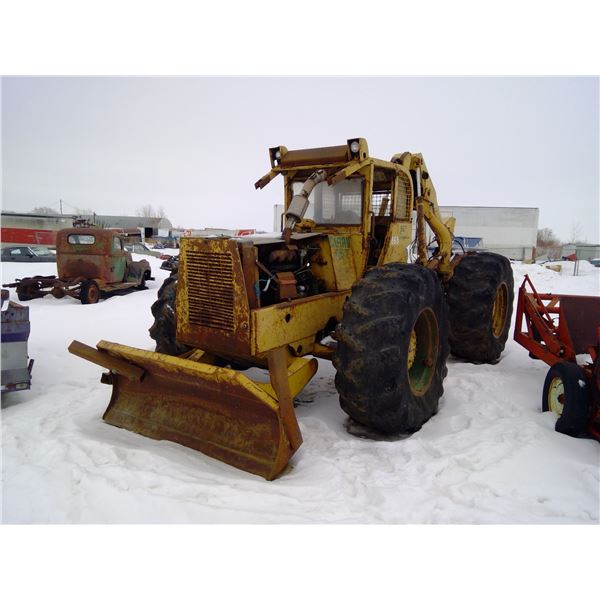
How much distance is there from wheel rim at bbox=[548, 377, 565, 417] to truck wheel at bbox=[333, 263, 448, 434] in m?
1.35

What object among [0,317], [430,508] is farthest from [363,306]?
[0,317]

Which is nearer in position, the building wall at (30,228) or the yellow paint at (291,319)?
the yellow paint at (291,319)

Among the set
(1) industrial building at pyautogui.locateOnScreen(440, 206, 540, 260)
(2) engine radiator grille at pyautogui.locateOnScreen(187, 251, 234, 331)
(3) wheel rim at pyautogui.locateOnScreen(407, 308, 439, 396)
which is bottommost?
(3) wheel rim at pyautogui.locateOnScreen(407, 308, 439, 396)

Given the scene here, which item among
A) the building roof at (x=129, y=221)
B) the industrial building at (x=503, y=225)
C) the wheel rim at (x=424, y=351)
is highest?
the building roof at (x=129, y=221)

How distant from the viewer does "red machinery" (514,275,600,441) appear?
13.0 feet

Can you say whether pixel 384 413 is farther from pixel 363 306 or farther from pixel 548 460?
pixel 548 460

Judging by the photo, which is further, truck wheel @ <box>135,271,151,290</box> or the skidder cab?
truck wheel @ <box>135,271,151,290</box>

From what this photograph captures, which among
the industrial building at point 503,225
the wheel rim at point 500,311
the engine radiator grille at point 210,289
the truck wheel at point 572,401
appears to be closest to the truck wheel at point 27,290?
the engine radiator grille at point 210,289

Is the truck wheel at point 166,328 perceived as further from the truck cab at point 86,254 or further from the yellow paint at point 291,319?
the truck cab at point 86,254

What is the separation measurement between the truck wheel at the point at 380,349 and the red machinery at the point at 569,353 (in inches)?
52.6

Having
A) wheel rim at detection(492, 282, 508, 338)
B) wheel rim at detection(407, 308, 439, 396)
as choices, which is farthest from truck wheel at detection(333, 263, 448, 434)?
wheel rim at detection(492, 282, 508, 338)

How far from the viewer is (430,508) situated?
310cm

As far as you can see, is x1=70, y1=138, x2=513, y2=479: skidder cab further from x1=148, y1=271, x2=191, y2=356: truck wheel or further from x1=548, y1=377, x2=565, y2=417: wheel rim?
x1=548, y1=377, x2=565, y2=417: wheel rim

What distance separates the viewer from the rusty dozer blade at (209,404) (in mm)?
3572
